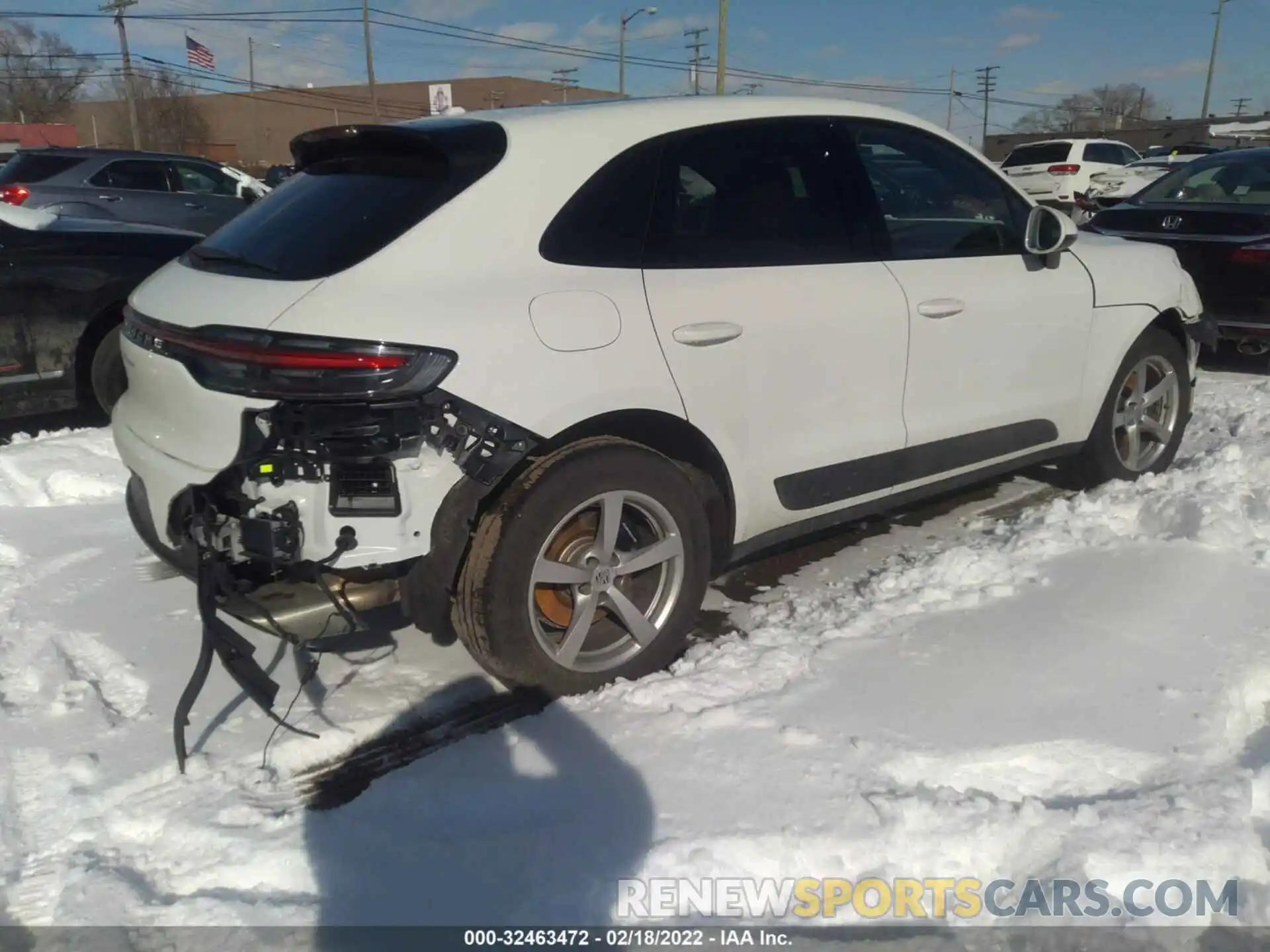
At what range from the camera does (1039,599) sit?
3732 millimetres

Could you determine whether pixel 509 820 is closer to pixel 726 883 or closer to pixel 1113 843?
pixel 726 883

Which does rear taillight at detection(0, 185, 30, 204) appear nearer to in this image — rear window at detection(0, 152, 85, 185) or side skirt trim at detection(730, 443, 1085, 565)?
rear window at detection(0, 152, 85, 185)

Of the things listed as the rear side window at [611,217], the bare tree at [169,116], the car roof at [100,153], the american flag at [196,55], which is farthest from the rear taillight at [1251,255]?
the bare tree at [169,116]

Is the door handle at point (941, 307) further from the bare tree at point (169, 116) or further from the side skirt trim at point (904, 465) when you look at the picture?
the bare tree at point (169, 116)

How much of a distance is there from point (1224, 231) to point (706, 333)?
5926 millimetres

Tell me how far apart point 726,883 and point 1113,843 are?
94cm

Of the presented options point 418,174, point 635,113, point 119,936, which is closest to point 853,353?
point 635,113

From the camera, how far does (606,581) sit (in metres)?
3.09

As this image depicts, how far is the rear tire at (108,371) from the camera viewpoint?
5.77 metres

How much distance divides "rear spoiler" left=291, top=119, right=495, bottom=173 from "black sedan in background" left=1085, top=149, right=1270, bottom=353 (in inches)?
245

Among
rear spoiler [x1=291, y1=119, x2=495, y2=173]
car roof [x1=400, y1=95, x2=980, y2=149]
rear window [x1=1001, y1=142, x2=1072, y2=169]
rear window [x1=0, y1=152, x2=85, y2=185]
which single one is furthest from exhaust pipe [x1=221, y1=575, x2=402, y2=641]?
rear window [x1=1001, y1=142, x2=1072, y2=169]

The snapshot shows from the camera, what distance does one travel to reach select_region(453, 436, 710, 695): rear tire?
2859 mm

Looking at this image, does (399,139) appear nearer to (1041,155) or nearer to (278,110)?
(1041,155)

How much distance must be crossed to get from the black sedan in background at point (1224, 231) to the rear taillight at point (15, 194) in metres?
11.0
